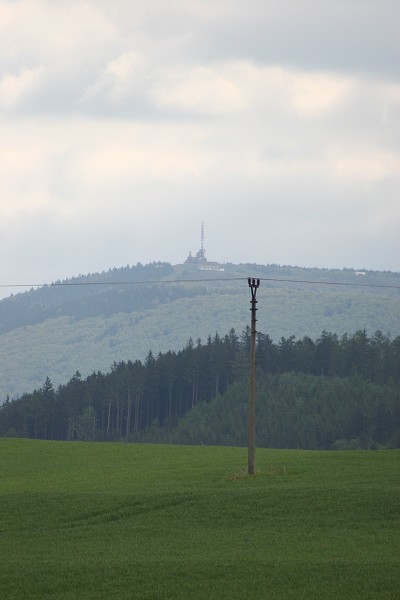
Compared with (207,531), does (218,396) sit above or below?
below

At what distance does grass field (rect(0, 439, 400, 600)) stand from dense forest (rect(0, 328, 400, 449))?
10586 cm

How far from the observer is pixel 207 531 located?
35438 millimetres

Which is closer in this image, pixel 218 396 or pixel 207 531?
pixel 207 531

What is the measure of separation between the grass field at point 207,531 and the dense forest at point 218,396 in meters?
106

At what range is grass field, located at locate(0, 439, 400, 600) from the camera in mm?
27281

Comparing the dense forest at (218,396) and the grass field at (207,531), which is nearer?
the grass field at (207,531)

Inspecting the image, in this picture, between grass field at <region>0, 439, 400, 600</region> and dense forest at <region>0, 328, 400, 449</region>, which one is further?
dense forest at <region>0, 328, 400, 449</region>

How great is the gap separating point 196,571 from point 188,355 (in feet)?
495

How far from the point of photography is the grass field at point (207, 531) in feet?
89.5

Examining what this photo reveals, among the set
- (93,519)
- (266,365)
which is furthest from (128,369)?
(93,519)

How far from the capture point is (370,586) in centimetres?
2611

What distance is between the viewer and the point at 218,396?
179500 millimetres

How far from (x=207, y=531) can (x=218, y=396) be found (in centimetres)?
14432

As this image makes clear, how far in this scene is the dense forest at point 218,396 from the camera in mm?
163500
